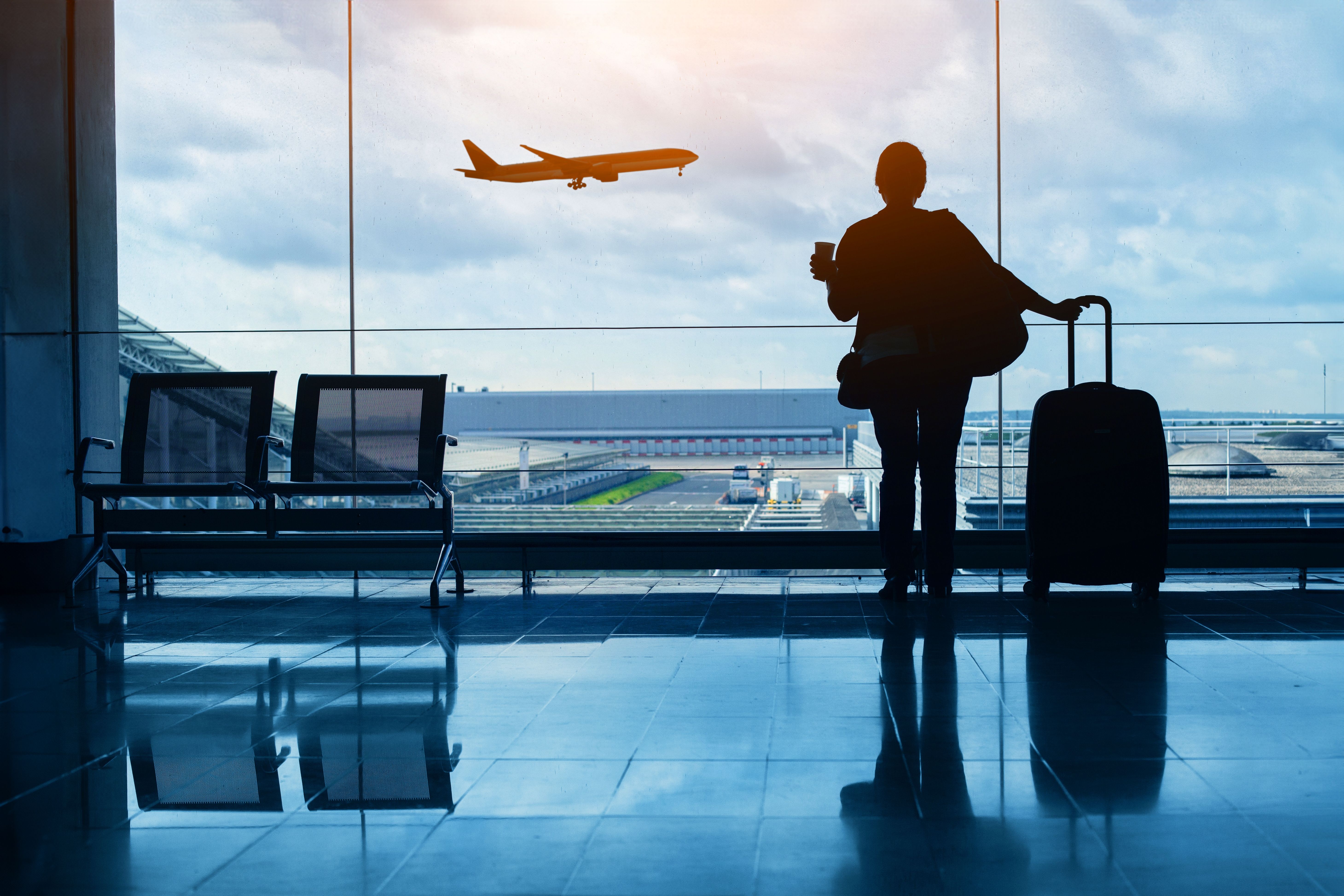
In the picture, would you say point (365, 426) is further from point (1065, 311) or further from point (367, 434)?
point (1065, 311)

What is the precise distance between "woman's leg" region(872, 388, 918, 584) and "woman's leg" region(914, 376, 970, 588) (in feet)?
0.10

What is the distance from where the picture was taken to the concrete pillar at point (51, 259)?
371 cm

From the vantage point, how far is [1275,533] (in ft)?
11.3

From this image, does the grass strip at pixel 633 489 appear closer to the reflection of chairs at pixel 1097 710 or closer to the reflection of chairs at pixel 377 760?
the reflection of chairs at pixel 1097 710

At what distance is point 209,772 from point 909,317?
7.00ft

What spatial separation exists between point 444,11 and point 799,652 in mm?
3577

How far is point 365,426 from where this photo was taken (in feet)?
12.3

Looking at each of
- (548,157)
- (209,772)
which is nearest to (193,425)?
(209,772)

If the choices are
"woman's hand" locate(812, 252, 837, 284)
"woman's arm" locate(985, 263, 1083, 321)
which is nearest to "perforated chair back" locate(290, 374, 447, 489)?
"woman's hand" locate(812, 252, 837, 284)

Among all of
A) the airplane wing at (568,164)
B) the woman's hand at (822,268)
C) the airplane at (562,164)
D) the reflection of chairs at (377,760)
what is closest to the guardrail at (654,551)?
the woman's hand at (822,268)

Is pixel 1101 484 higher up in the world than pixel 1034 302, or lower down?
lower down

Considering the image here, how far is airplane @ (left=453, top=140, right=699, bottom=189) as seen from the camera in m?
16.8

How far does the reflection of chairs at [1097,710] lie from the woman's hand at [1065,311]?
0.87m

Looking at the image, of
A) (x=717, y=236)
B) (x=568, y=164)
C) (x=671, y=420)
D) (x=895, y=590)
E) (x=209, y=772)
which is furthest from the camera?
(x=568, y=164)
